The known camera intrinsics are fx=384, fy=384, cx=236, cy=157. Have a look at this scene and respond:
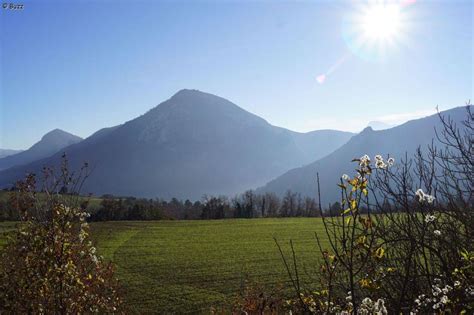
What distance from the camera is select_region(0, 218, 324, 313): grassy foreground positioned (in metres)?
25.2

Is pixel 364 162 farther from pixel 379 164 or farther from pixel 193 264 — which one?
pixel 193 264

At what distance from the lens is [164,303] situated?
2461 centimetres

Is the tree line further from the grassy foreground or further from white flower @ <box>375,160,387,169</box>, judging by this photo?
white flower @ <box>375,160,387,169</box>

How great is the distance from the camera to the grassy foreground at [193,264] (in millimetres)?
25234

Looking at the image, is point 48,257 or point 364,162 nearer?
point 364,162

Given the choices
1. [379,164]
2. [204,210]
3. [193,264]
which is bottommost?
[193,264]

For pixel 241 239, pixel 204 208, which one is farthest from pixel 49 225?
pixel 204 208

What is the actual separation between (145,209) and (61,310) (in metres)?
101

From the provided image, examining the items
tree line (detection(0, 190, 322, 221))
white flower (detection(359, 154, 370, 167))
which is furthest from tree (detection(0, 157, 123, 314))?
tree line (detection(0, 190, 322, 221))

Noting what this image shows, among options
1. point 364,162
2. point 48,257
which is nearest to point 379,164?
point 364,162

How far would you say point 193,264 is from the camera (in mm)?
39062

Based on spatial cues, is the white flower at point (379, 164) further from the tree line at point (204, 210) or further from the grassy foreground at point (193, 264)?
the tree line at point (204, 210)

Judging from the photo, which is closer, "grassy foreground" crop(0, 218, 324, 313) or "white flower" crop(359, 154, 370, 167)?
"white flower" crop(359, 154, 370, 167)

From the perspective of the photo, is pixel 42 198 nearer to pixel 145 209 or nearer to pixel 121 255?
pixel 121 255
